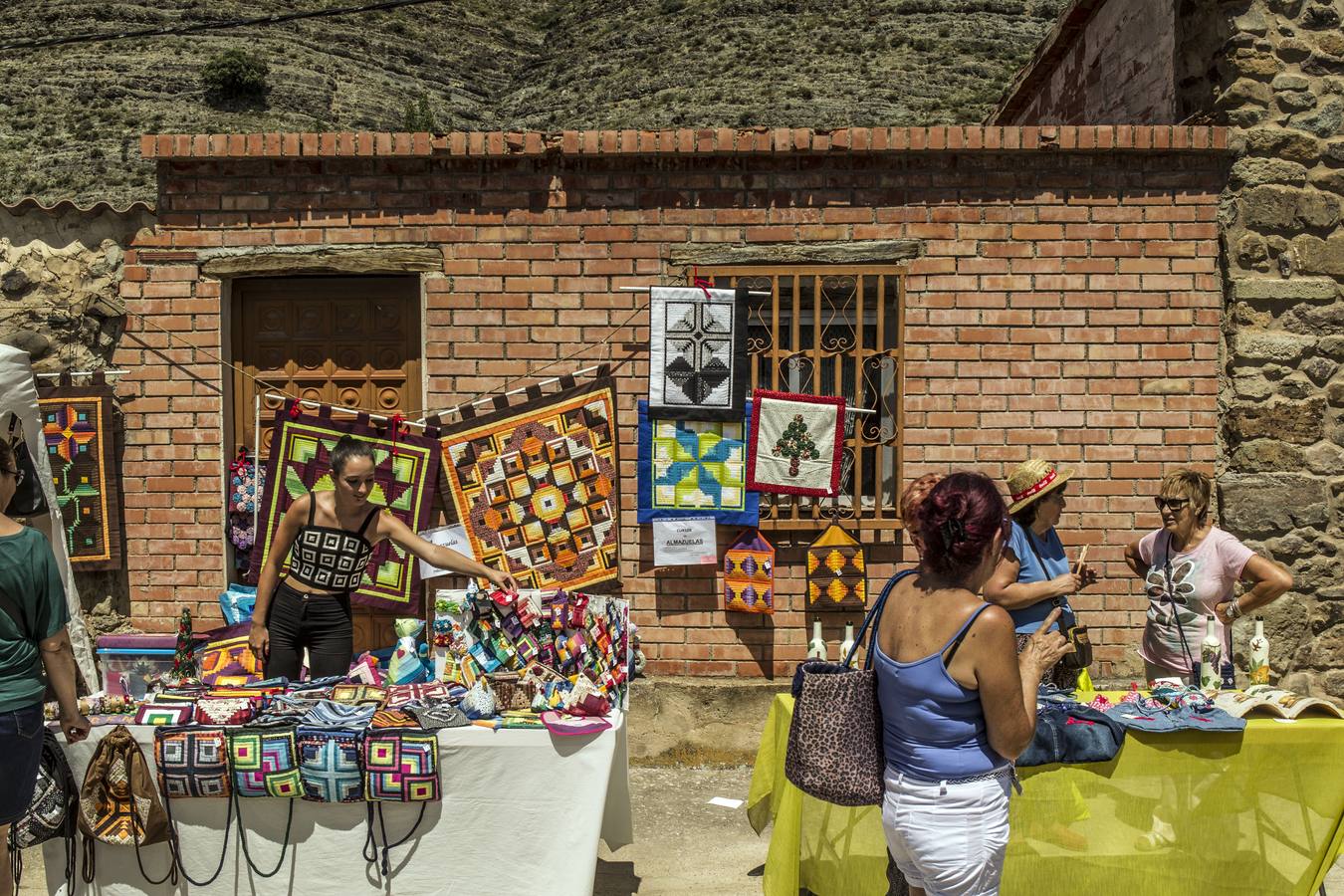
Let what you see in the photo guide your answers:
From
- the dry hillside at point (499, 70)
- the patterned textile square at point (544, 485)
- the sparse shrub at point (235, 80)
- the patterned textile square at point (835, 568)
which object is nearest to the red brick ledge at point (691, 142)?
the patterned textile square at point (544, 485)

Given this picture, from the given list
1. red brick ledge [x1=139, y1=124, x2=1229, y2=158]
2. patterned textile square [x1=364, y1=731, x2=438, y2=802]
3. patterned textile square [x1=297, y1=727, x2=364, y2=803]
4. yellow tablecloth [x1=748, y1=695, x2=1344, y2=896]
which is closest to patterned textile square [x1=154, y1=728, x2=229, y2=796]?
patterned textile square [x1=297, y1=727, x2=364, y2=803]

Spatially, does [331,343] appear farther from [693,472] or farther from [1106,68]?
[1106,68]

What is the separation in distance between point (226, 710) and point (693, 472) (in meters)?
2.84

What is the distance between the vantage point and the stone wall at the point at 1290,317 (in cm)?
619

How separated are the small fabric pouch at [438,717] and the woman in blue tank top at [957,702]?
1.86 meters

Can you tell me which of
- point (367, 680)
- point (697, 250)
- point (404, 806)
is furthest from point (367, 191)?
point (404, 806)

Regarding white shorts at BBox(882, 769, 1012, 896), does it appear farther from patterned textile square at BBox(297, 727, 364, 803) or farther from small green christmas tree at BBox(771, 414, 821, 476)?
small green christmas tree at BBox(771, 414, 821, 476)

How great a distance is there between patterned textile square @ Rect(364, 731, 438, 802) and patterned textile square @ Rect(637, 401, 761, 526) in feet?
7.92

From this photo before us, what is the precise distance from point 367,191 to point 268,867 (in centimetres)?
371

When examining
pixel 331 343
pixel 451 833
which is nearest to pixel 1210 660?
pixel 451 833

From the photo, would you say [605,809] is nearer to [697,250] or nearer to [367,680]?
[367,680]

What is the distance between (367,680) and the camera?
191 inches

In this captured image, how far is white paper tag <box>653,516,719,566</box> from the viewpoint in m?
6.33

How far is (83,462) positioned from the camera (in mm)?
6312
